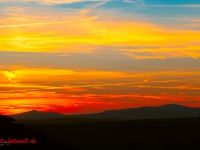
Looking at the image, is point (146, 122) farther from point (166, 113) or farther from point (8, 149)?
point (166, 113)

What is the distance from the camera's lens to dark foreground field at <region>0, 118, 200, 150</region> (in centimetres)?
4572

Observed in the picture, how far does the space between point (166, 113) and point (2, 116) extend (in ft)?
432

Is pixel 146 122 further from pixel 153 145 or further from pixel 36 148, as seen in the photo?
pixel 36 148

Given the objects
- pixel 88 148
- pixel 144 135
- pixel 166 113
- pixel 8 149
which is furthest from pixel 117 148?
pixel 166 113

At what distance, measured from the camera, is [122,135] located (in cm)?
5934

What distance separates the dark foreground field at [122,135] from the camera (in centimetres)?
4572

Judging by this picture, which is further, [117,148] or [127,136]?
[127,136]

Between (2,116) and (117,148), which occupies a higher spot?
(2,116)

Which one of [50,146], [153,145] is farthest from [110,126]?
[50,146]

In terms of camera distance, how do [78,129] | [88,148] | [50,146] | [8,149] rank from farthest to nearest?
[78,129]
[88,148]
[50,146]
[8,149]

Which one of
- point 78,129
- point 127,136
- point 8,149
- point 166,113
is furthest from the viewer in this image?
point 166,113

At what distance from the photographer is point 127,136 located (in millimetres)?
58781

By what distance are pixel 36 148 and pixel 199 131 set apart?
29129 millimetres

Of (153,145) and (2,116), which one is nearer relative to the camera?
(2,116)
